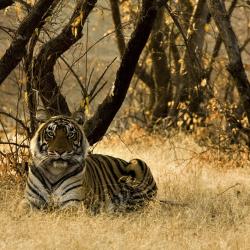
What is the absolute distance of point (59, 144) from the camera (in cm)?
778

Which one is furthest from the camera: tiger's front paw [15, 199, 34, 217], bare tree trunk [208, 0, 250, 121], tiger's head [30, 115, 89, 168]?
bare tree trunk [208, 0, 250, 121]

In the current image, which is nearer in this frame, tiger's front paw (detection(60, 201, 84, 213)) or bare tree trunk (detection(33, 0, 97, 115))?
tiger's front paw (detection(60, 201, 84, 213))

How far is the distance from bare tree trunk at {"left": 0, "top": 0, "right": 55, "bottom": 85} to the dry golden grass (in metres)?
1.39

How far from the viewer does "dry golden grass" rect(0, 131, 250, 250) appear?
255 inches

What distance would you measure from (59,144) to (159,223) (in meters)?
1.26

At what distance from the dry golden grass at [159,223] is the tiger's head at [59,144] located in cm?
53

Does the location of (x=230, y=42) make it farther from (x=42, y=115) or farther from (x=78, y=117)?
(x=42, y=115)

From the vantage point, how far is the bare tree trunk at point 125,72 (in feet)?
29.0

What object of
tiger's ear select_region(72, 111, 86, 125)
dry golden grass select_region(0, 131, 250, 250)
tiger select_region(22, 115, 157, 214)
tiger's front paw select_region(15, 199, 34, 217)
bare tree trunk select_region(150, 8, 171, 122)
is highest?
bare tree trunk select_region(150, 8, 171, 122)

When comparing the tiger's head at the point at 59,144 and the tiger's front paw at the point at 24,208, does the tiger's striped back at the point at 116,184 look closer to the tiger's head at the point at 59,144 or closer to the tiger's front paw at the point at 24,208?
the tiger's head at the point at 59,144

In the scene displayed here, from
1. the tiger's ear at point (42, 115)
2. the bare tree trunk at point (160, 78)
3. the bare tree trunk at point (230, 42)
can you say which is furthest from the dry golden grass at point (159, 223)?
the bare tree trunk at point (160, 78)

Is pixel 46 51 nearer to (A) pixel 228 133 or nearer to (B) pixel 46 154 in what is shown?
(B) pixel 46 154

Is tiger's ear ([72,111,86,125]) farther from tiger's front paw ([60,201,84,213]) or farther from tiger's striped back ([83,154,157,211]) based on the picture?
tiger's front paw ([60,201,84,213])

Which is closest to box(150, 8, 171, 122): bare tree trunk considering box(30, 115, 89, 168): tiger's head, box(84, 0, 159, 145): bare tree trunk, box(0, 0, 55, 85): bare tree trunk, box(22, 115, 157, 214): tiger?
box(84, 0, 159, 145): bare tree trunk
